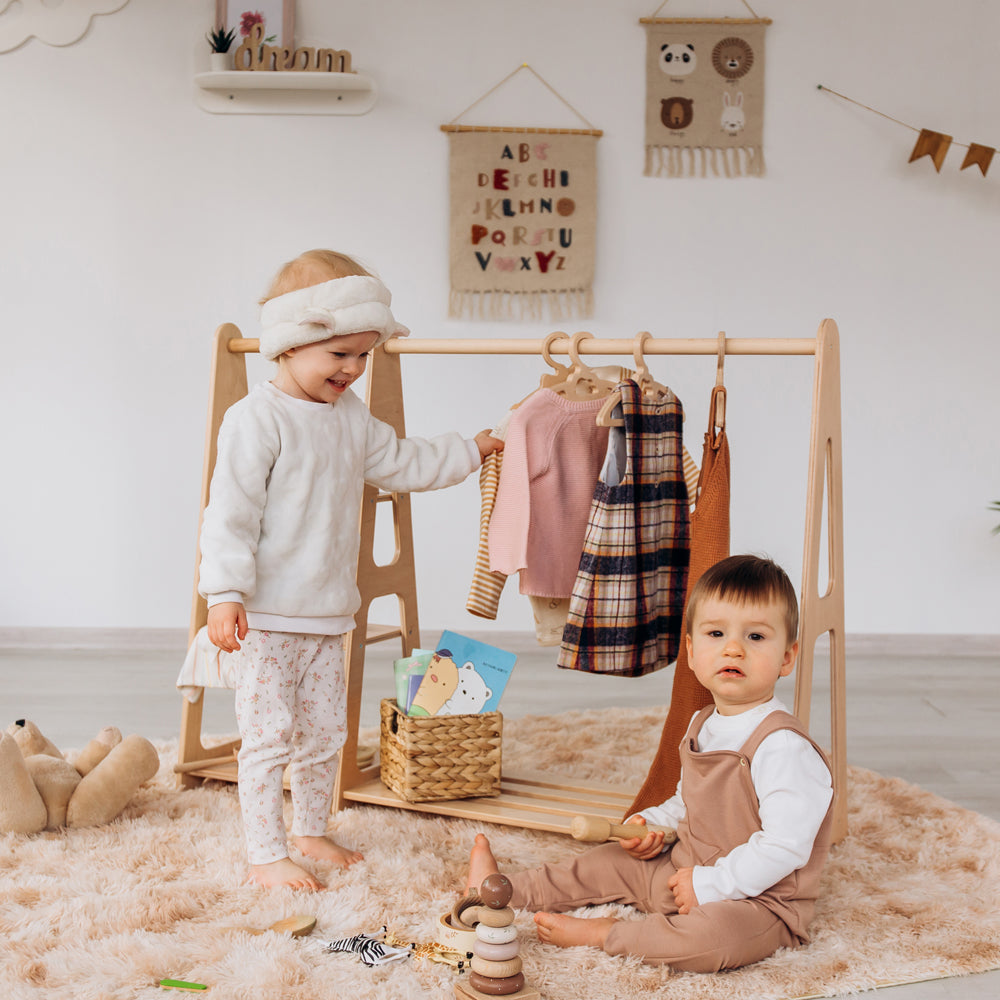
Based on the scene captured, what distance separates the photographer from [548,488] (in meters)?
1.99

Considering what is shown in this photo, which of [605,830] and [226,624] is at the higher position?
[226,624]

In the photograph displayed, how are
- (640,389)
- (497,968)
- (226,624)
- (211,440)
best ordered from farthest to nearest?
(211,440) → (640,389) → (226,624) → (497,968)

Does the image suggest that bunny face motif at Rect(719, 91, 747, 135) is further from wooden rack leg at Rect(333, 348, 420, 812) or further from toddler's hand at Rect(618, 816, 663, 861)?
toddler's hand at Rect(618, 816, 663, 861)

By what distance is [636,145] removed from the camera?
12.0ft

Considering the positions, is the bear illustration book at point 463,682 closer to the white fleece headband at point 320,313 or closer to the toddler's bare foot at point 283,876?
the toddler's bare foot at point 283,876

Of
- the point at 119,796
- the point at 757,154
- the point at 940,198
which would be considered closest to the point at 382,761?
the point at 119,796

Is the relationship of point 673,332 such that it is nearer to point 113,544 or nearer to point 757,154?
point 757,154

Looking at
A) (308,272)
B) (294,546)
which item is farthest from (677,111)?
(294,546)

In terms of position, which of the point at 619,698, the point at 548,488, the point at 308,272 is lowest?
the point at 619,698

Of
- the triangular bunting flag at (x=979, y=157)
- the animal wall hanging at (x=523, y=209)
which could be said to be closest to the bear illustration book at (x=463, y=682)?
the animal wall hanging at (x=523, y=209)

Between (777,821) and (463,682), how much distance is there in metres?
0.77

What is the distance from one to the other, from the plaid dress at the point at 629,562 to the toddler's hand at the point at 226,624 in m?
0.55

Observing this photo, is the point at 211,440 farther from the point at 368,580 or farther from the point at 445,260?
the point at 445,260

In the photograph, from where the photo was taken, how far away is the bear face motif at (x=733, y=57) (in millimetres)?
3582
